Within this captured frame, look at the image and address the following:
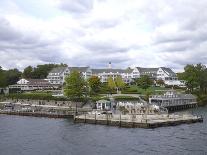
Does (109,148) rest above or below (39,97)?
below

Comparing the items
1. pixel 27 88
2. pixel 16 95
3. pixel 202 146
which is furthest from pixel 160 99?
pixel 27 88

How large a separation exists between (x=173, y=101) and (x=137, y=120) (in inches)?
1922

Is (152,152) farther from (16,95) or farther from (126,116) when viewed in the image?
(16,95)

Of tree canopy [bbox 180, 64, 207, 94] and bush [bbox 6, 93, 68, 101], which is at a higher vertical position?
tree canopy [bbox 180, 64, 207, 94]

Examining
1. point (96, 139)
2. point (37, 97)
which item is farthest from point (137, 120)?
point (37, 97)

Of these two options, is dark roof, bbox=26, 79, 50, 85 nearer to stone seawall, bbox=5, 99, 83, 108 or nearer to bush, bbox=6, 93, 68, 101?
bush, bbox=6, 93, 68, 101

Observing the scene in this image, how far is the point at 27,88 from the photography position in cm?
17800

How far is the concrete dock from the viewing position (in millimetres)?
76500

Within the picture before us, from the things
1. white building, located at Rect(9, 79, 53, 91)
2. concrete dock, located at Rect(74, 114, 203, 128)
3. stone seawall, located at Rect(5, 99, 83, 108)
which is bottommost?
concrete dock, located at Rect(74, 114, 203, 128)

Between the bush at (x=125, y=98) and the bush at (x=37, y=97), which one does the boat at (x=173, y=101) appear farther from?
the bush at (x=37, y=97)

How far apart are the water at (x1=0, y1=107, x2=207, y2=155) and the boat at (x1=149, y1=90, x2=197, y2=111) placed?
37.3m

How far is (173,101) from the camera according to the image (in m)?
125

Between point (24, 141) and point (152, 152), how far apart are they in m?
21.1

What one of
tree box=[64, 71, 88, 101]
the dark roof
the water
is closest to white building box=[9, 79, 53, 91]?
the dark roof
